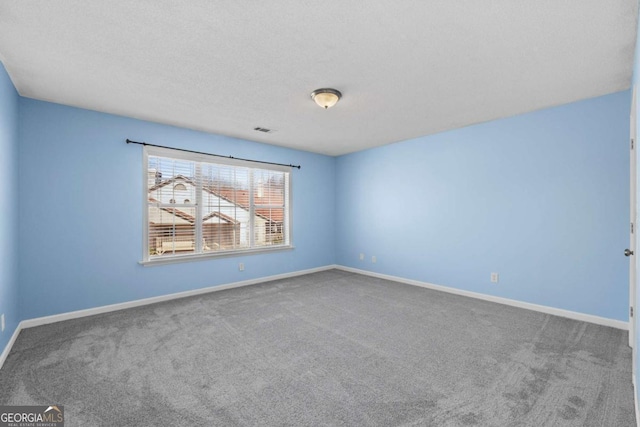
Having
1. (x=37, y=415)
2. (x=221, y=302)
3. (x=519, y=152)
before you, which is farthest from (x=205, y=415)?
(x=519, y=152)

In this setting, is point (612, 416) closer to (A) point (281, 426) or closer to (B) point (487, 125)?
(A) point (281, 426)

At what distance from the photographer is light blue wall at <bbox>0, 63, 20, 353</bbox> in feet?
8.01

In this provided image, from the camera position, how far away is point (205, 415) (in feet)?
5.69

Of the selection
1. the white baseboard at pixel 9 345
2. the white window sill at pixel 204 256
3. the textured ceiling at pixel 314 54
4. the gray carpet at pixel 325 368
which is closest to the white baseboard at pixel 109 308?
the white baseboard at pixel 9 345

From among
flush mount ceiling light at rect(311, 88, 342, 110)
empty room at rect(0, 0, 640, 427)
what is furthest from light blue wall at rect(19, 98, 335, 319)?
flush mount ceiling light at rect(311, 88, 342, 110)

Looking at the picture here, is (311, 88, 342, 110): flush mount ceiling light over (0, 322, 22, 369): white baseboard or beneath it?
over

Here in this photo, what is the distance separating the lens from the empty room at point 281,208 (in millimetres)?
1873

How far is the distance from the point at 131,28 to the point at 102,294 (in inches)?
123

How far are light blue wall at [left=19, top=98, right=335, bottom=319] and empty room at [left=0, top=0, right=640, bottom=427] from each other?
A: 24 millimetres

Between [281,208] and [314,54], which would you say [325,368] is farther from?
[281,208]

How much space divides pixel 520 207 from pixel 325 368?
323cm

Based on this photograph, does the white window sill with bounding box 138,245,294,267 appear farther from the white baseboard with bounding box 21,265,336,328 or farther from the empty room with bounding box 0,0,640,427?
the white baseboard with bounding box 21,265,336,328

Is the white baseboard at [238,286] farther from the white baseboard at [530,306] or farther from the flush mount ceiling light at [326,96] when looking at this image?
the flush mount ceiling light at [326,96]

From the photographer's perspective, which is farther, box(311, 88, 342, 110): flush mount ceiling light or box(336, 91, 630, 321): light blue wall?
box(336, 91, 630, 321): light blue wall
